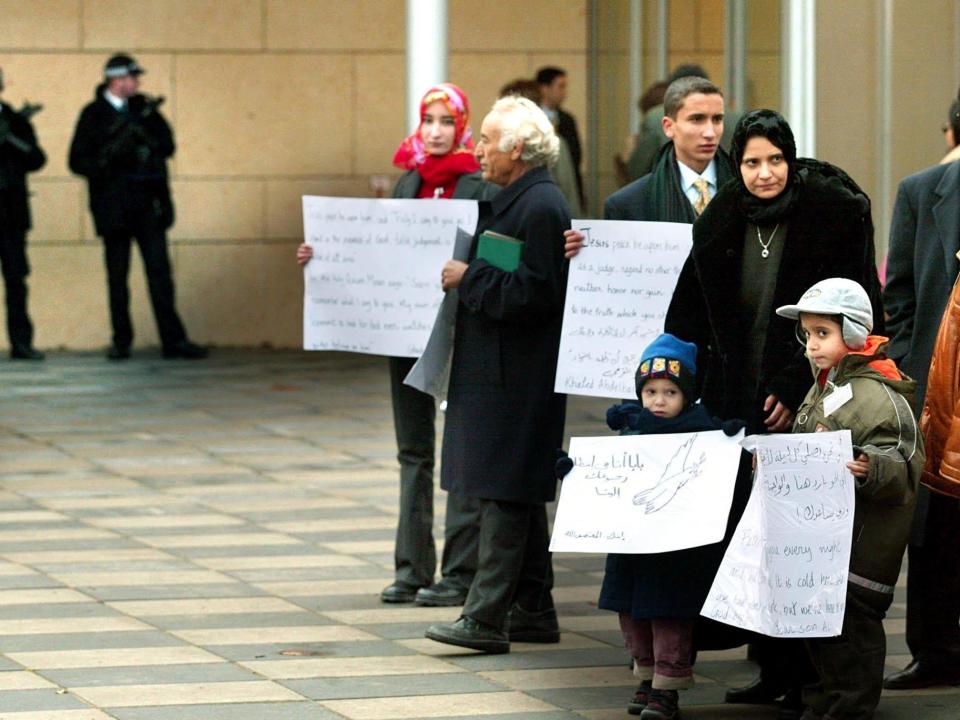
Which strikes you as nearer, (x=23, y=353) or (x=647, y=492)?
(x=647, y=492)

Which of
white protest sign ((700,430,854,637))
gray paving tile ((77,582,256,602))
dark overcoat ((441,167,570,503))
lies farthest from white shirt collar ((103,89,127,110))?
white protest sign ((700,430,854,637))

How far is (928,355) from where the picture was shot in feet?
21.8

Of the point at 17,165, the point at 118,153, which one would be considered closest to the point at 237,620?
the point at 118,153

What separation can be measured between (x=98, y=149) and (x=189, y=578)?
326 inches

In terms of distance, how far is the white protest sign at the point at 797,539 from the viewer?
5.46m

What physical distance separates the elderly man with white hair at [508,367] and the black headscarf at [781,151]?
97 cm

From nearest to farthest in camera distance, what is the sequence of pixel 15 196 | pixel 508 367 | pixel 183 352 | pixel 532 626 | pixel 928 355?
pixel 928 355
pixel 508 367
pixel 532 626
pixel 15 196
pixel 183 352

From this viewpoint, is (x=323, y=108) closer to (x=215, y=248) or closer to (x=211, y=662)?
(x=215, y=248)

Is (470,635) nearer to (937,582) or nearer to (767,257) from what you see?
(937,582)

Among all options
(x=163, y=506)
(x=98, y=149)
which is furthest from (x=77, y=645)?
(x=98, y=149)

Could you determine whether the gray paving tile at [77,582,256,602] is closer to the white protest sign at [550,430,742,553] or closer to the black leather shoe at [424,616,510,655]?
the black leather shoe at [424,616,510,655]

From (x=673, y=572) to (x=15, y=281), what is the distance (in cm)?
1097

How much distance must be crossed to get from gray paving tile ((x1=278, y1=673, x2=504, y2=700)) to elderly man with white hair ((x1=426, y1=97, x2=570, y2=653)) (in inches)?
13.2

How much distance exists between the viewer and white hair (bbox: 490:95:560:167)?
6.86 metres
